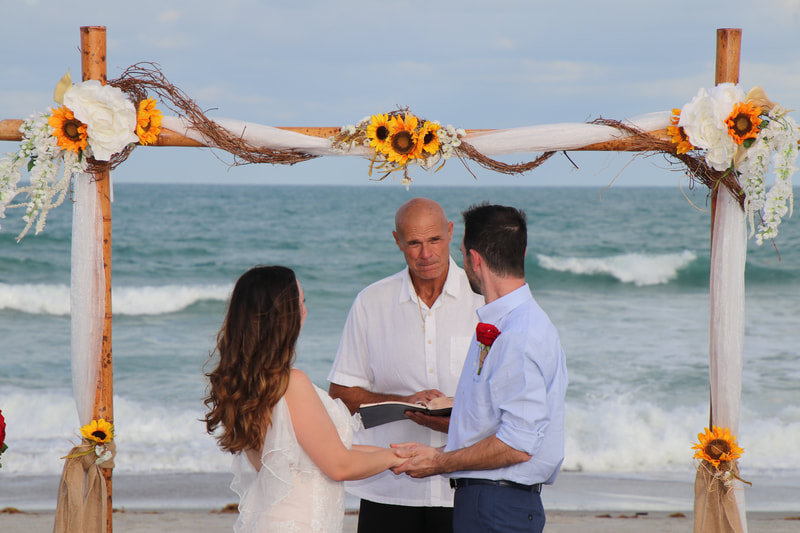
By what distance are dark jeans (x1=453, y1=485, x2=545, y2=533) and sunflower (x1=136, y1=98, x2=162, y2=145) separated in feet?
6.51

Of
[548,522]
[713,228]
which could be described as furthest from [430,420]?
[548,522]

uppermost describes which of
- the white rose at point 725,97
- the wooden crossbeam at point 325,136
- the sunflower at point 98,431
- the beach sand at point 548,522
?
the white rose at point 725,97

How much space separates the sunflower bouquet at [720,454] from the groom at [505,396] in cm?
116

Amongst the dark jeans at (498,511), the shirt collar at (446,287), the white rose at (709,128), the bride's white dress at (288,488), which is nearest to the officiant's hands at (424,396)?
the shirt collar at (446,287)

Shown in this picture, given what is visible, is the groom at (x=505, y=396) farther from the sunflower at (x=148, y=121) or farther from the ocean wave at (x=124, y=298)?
the ocean wave at (x=124, y=298)

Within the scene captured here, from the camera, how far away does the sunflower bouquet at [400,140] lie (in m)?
3.33

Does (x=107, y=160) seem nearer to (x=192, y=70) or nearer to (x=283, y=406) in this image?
(x=283, y=406)

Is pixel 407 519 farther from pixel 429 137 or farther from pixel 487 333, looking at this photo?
pixel 429 137

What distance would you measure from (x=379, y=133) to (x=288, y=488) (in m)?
1.54

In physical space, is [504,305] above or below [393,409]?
above

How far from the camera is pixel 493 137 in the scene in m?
3.40

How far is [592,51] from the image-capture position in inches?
746

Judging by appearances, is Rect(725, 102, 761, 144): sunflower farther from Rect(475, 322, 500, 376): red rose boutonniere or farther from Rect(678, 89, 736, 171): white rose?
Rect(475, 322, 500, 376): red rose boutonniere

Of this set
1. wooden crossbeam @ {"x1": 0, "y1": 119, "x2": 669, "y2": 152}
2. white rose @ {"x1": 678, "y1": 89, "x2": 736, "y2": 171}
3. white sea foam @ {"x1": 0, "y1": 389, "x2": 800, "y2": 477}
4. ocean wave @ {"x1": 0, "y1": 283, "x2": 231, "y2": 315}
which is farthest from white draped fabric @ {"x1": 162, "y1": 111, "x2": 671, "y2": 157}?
ocean wave @ {"x1": 0, "y1": 283, "x2": 231, "y2": 315}
